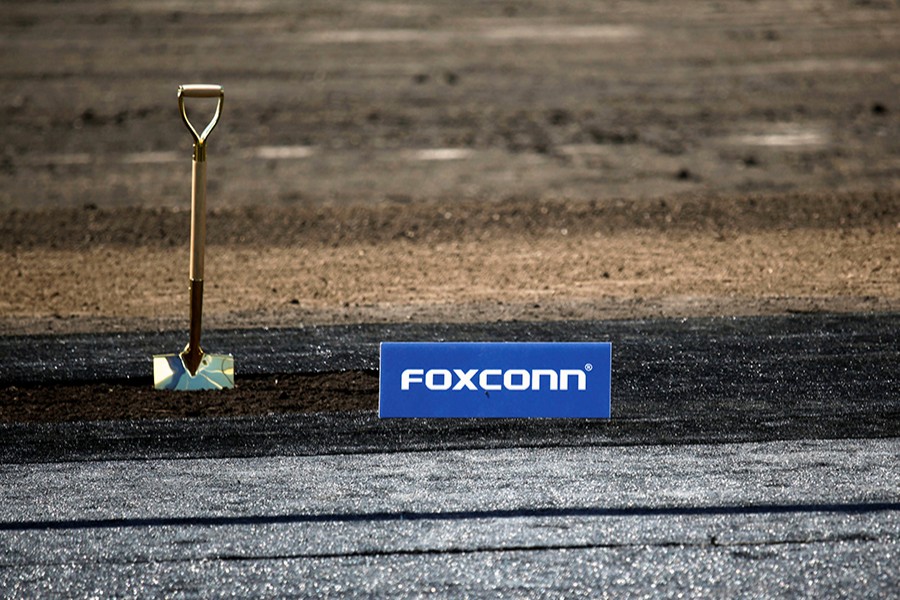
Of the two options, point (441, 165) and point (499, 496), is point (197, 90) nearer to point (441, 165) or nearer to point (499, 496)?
point (499, 496)

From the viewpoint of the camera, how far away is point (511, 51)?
68.3ft

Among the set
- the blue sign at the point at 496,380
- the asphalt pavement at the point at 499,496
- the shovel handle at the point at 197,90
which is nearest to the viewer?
the asphalt pavement at the point at 499,496

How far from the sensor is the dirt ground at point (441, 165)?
10.1 metres

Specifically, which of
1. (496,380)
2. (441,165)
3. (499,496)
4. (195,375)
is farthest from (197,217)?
(441,165)

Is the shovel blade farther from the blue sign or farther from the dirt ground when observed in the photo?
the blue sign

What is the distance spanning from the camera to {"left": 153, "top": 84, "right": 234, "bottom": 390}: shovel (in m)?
7.08

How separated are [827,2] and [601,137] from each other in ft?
28.3

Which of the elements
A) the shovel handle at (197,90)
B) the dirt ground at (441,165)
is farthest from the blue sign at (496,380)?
the shovel handle at (197,90)

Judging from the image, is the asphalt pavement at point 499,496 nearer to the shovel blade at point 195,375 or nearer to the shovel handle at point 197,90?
the shovel blade at point 195,375

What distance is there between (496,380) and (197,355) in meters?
1.95

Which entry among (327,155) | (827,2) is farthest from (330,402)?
(827,2)

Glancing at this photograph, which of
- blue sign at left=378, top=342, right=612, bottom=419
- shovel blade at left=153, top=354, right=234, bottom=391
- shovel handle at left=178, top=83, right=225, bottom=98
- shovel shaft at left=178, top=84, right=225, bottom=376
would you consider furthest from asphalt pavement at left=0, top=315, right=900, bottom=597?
shovel handle at left=178, top=83, right=225, bottom=98

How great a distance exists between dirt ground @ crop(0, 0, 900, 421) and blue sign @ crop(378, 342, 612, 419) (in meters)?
0.48

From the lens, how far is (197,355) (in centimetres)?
735
